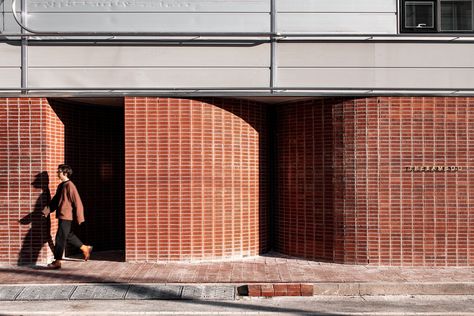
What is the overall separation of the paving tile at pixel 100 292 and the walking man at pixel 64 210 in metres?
1.42

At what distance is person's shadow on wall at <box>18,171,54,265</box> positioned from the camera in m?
10.4

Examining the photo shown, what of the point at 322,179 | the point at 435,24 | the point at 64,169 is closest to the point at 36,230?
the point at 64,169

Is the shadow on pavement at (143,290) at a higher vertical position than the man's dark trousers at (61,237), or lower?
lower

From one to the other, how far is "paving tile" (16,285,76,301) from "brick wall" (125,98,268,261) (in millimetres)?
1877

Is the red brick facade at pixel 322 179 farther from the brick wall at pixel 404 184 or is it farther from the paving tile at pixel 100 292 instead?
the paving tile at pixel 100 292

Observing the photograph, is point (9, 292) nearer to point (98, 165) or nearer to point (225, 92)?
point (98, 165)

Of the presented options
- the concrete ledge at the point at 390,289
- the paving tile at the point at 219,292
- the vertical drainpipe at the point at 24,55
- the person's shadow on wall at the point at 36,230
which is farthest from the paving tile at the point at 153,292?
the vertical drainpipe at the point at 24,55

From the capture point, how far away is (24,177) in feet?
34.2

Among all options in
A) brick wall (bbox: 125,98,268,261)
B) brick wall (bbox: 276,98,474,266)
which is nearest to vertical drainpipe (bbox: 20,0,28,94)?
brick wall (bbox: 125,98,268,261)

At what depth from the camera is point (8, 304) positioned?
8211 millimetres

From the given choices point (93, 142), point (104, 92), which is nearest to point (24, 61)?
point (104, 92)

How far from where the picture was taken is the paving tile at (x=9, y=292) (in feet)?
27.7

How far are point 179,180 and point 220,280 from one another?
2158 millimetres

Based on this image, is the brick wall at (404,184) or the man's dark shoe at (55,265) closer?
the man's dark shoe at (55,265)
